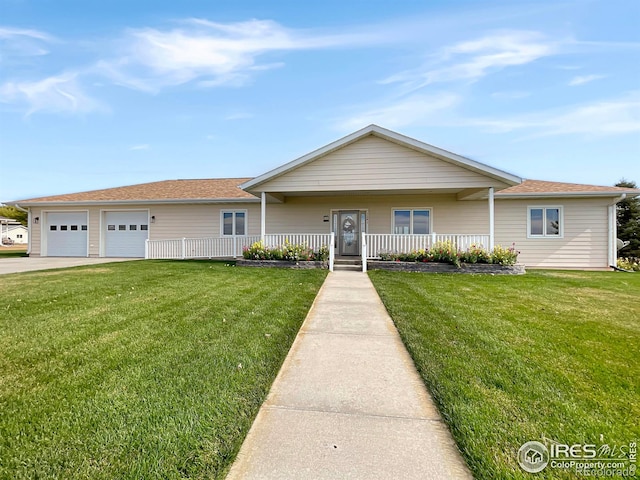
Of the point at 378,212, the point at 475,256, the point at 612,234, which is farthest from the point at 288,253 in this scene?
the point at 612,234

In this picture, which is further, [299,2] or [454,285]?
[299,2]

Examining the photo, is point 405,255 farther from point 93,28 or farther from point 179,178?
point 179,178

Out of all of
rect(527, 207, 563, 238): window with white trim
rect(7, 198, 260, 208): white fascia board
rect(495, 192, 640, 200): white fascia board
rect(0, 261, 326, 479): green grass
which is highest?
rect(7, 198, 260, 208): white fascia board

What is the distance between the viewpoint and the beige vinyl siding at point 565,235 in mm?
12125

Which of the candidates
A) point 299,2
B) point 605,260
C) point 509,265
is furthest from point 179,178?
point 605,260

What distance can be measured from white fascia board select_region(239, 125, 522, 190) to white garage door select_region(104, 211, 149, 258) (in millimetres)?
7835

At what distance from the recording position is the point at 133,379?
8.43ft

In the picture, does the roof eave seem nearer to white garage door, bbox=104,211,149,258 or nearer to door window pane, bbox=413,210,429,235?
white garage door, bbox=104,211,149,258

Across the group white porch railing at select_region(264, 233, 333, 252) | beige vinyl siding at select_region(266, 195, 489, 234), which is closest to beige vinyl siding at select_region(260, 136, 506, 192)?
white porch railing at select_region(264, 233, 333, 252)

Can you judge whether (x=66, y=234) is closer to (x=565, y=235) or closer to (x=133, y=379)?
(x=133, y=379)

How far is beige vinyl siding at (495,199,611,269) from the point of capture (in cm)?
1212

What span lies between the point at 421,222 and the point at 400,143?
412cm

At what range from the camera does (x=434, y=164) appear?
33.8 feet

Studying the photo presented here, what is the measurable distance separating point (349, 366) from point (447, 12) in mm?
10909
